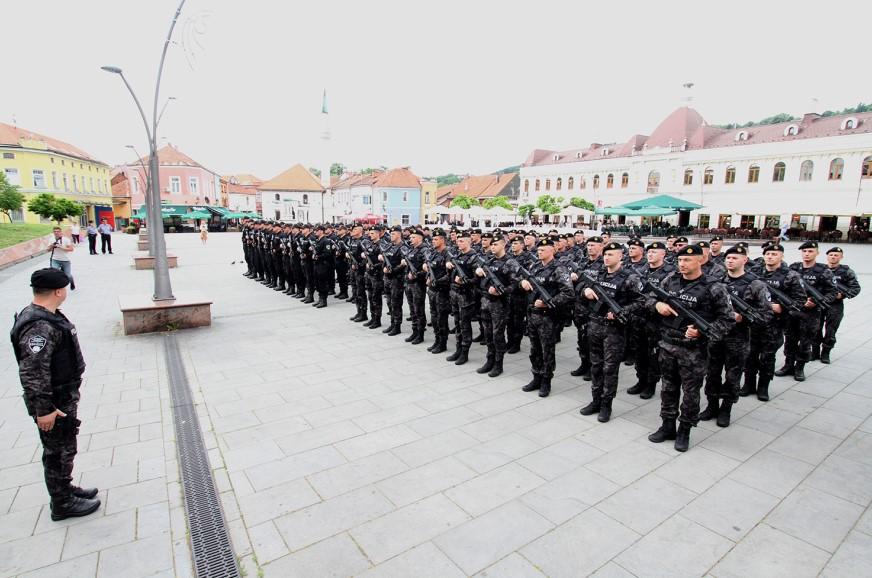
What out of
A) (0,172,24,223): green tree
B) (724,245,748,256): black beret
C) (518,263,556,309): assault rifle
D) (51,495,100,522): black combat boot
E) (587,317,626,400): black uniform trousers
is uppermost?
(0,172,24,223): green tree

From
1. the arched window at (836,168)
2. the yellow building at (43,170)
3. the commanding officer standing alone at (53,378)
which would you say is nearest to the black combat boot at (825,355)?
the commanding officer standing alone at (53,378)

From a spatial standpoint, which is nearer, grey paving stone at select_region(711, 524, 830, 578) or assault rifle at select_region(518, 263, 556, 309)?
grey paving stone at select_region(711, 524, 830, 578)

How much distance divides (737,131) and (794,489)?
4643 centimetres

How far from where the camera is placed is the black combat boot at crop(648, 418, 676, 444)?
4879mm

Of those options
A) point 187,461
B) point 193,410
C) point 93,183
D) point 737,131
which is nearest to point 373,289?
point 193,410

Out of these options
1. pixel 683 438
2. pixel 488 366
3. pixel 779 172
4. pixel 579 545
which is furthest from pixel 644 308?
pixel 779 172

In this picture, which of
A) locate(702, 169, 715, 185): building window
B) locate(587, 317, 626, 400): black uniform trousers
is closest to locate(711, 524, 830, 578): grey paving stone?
locate(587, 317, 626, 400): black uniform trousers

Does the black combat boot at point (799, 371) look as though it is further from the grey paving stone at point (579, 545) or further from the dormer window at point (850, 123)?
the dormer window at point (850, 123)

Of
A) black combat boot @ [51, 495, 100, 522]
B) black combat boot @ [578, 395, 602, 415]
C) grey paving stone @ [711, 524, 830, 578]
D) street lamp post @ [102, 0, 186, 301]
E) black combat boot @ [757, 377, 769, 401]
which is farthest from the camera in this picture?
street lamp post @ [102, 0, 186, 301]

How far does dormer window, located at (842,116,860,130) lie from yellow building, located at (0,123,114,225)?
215ft

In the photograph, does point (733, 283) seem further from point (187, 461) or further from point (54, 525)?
point (54, 525)

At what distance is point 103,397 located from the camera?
5910mm

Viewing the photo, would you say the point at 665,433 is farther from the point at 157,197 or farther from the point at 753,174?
the point at 753,174

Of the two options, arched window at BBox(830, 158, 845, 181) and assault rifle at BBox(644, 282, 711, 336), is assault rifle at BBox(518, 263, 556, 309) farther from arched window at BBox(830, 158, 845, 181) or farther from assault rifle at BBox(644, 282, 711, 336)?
arched window at BBox(830, 158, 845, 181)
